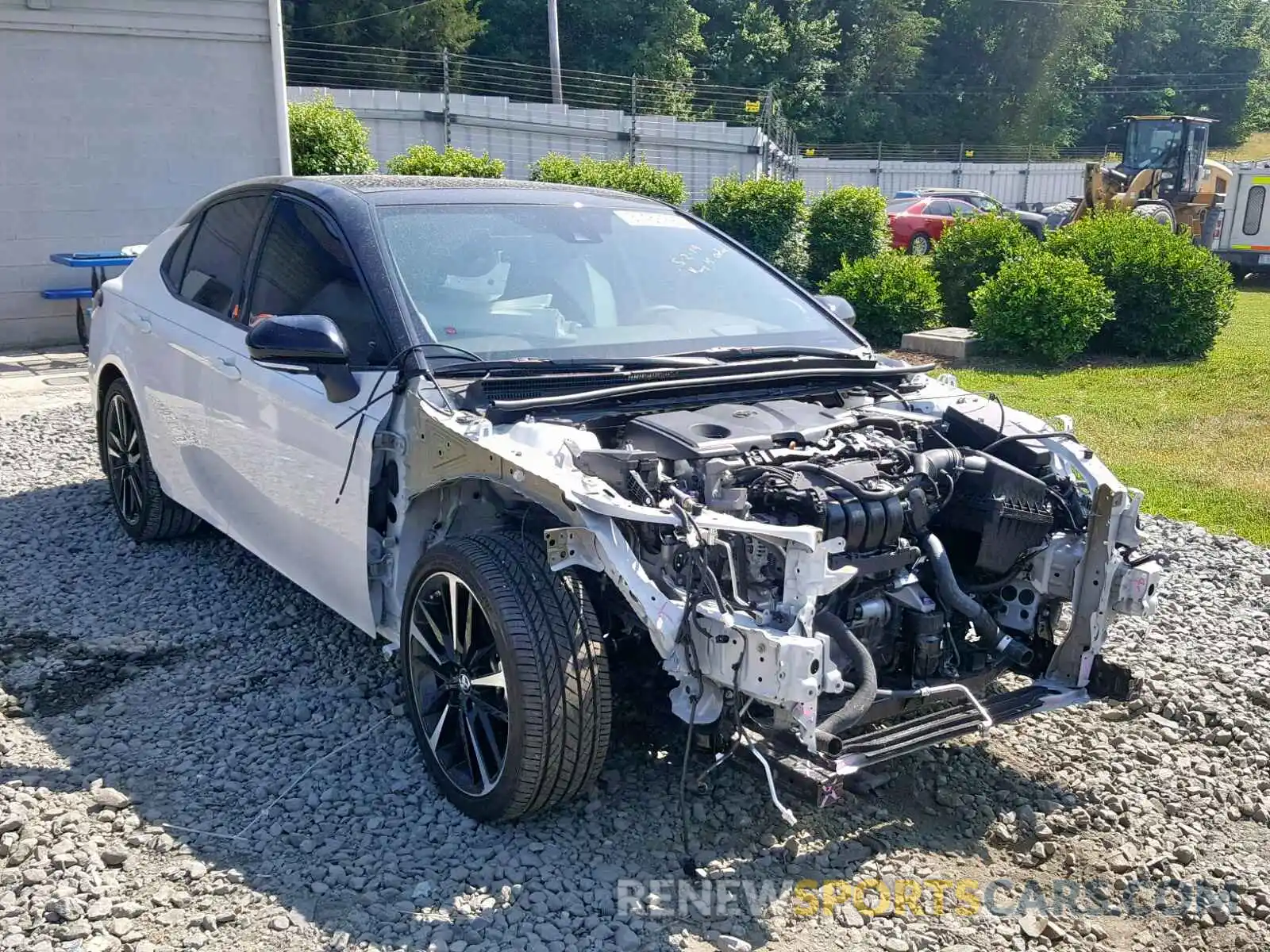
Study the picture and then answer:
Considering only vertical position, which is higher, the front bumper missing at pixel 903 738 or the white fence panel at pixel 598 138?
the white fence panel at pixel 598 138

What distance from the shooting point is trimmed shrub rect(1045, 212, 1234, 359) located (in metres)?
12.2

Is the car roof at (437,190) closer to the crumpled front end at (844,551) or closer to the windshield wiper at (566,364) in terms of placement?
the windshield wiper at (566,364)

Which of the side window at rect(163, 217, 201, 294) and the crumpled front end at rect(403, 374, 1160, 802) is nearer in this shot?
the crumpled front end at rect(403, 374, 1160, 802)

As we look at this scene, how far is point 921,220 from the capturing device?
28.1m

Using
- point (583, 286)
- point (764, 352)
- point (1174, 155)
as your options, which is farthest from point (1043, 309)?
point (1174, 155)

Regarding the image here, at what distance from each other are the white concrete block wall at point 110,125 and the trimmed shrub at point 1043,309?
764cm

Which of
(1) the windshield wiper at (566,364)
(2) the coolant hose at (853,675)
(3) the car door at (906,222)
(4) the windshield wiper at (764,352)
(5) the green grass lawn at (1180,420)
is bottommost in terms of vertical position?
(3) the car door at (906,222)

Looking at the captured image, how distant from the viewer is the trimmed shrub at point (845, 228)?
641 inches

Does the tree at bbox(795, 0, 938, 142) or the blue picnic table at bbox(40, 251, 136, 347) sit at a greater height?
the tree at bbox(795, 0, 938, 142)

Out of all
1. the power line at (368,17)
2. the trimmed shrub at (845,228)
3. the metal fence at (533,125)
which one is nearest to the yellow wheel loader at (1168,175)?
the metal fence at (533,125)

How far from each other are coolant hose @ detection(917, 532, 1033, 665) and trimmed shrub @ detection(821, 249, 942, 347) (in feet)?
30.8

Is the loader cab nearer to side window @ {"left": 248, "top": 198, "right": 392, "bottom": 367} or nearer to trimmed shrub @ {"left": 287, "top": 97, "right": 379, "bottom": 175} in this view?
trimmed shrub @ {"left": 287, "top": 97, "right": 379, "bottom": 175}

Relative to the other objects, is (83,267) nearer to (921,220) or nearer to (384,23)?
(921,220)

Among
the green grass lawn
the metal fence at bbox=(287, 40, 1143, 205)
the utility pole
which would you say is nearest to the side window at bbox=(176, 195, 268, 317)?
the green grass lawn
